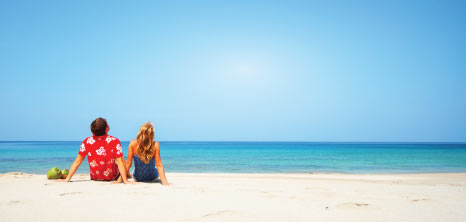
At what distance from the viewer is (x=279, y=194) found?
4.90 meters

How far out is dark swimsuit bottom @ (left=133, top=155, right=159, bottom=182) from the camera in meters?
6.13

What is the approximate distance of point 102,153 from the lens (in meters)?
5.91

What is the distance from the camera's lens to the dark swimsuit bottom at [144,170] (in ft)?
20.1

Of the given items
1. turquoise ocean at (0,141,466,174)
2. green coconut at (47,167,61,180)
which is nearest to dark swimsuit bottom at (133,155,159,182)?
green coconut at (47,167,61,180)

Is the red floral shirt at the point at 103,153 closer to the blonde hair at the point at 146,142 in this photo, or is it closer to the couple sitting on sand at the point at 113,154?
the couple sitting on sand at the point at 113,154

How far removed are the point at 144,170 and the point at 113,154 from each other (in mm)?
745

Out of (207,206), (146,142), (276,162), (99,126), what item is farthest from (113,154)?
(276,162)

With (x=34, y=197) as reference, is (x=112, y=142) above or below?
above

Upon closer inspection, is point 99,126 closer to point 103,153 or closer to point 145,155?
point 103,153

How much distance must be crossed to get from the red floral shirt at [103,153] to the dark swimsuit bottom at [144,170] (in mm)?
407

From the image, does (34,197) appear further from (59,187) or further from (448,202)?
(448,202)

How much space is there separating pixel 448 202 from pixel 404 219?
168 cm

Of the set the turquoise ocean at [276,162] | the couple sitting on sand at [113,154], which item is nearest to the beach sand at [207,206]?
the couple sitting on sand at [113,154]

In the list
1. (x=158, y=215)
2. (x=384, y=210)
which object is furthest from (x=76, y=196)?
(x=384, y=210)
